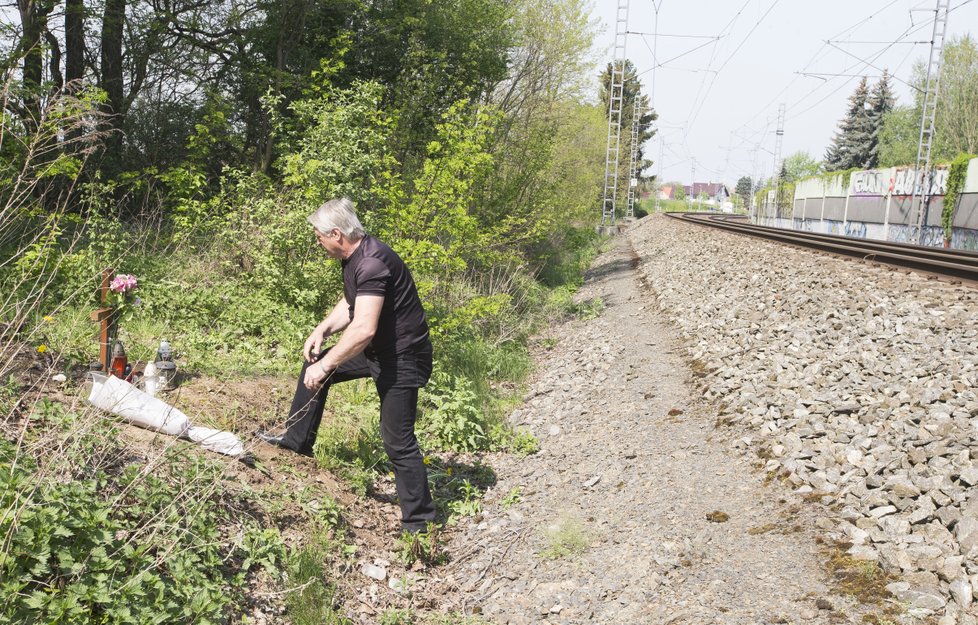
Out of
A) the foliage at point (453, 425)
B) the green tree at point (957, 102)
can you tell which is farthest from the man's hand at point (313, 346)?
the green tree at point (957, 102)

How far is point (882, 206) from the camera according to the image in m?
41.7

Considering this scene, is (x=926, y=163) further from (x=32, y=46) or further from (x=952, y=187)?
(x=32, y=46)

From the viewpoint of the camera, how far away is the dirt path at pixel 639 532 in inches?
163

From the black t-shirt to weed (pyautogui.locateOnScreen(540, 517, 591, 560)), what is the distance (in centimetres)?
162

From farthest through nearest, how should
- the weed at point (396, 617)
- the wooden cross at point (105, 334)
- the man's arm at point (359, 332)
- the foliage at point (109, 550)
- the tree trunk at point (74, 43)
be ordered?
the tree trunk at point (74, 43) → the wooden cross at point (105, 334) → the man's arm at point (359, 332) → the weed at point (396, 617) → the foliage at point (109, 550)

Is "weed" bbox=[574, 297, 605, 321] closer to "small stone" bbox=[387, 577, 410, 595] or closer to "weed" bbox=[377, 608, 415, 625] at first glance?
"small stone" bbox=[387, 577, 410, 595]

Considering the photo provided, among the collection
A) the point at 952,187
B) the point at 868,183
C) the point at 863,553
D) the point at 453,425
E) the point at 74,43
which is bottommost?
the point at 453,425

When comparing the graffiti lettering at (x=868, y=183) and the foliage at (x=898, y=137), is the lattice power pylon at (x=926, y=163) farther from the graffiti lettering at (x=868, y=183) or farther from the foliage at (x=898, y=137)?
the foliage at (x=898, y=137)

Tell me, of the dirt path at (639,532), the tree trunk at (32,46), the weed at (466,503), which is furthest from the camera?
the tree trunk at (32,46)

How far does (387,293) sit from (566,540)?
207cm

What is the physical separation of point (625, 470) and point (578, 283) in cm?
1586

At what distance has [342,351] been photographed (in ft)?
15.1

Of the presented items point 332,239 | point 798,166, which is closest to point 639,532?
point 332,239

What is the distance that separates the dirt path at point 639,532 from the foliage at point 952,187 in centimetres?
2976
